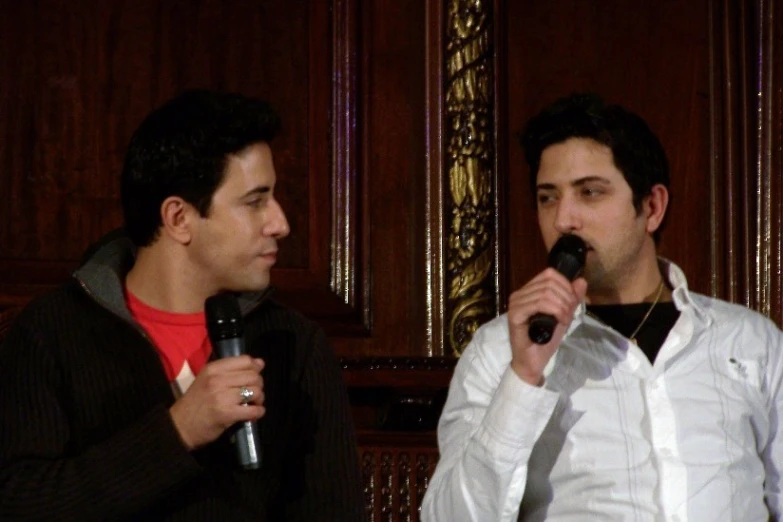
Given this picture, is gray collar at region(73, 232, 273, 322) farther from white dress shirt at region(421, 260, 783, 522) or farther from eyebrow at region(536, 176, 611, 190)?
eyebrow at region(536, 176, 611, 190)

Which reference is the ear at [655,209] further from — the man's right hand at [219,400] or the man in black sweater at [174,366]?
the man's right hand at [219,400]

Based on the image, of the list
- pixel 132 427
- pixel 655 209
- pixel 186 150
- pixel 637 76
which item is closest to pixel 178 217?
pixel 186 150

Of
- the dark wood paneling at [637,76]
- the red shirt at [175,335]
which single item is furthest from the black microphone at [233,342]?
Answer: the dark wood paneling at [637,76]

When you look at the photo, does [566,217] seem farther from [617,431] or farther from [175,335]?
[175,335]

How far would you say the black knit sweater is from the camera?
5.58 feet

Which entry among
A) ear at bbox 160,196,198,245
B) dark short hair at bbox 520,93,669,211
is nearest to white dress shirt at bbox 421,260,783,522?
dark short hair at bbox 520,93,669,211

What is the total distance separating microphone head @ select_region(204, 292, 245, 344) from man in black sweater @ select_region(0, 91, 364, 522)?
1.7 inches

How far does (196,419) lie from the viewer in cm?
168

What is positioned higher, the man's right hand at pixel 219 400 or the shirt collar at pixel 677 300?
the shirt collar at pixel 677 300

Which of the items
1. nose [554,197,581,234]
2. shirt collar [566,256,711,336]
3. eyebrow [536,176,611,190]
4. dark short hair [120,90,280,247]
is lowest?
shirt collar [566,256,711,336]

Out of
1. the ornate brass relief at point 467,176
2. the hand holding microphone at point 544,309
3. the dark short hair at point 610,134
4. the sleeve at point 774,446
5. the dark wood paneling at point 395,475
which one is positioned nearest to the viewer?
the hand holding microphone at point 544,309

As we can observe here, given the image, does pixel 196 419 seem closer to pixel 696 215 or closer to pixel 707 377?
pixel 707 377

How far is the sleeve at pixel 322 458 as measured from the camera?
1.89 m

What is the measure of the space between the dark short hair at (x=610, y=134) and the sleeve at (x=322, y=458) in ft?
1.74
